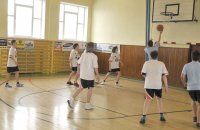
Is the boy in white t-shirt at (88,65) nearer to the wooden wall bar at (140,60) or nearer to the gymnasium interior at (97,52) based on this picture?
the gymnasium interior at (97,52)

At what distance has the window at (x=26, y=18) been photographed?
12.7 meters

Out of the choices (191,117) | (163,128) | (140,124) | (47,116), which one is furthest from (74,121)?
(191,117)

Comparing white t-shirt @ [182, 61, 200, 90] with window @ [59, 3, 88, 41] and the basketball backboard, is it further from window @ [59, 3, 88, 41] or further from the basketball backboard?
window @ [59, 3, 88, 41]

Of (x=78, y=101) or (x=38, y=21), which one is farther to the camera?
(x=38, y=21)

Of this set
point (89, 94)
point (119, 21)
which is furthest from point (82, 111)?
point (119, 21)

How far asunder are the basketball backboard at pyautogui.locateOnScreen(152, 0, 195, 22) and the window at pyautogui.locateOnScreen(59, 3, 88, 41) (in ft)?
15.2

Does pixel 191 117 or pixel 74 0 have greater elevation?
pixel 74 0

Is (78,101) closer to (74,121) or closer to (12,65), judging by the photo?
(74,121)

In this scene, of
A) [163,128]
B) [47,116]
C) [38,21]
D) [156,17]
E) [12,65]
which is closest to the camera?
[163,128]

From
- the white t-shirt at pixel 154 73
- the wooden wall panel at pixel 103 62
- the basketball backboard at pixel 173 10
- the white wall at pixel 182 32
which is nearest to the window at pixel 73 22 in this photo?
the wooden wall panel at pixel 103 62

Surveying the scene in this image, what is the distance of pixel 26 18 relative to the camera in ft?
43.4

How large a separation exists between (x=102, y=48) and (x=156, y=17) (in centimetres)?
396

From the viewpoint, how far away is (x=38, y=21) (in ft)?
44.8

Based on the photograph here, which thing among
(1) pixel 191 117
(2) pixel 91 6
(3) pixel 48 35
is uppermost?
(2) pixel 91 6
